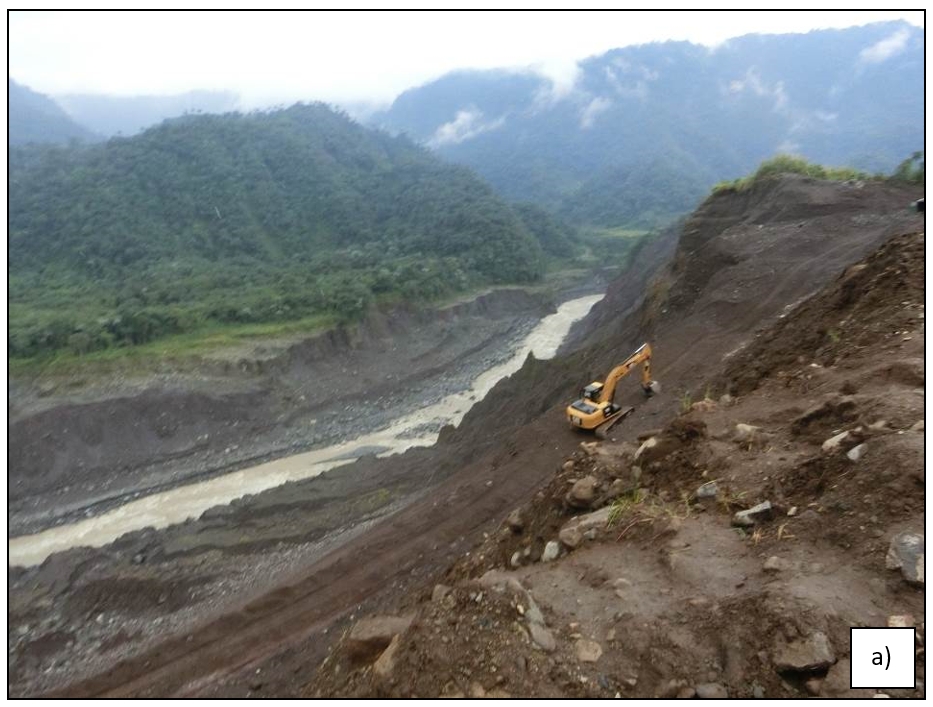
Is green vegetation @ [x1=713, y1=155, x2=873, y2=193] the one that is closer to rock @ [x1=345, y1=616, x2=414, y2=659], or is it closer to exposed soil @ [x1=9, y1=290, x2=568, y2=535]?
exposed soil @ [x1=9, y1=290, x2=568, y2=535]

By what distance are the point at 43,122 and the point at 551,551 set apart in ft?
362

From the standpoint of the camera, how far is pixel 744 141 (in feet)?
390

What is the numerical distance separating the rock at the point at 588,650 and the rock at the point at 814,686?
1.31 m

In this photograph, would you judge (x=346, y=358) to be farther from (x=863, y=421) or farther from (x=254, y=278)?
(x=863, y=421)

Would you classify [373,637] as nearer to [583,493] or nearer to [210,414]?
[583,493]

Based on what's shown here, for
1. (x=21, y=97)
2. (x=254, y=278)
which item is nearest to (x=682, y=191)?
(x=254, y=278)

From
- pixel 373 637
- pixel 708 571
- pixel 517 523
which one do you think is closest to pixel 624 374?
pixel 517 523

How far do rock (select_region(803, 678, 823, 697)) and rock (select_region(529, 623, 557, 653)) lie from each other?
1.63 meters

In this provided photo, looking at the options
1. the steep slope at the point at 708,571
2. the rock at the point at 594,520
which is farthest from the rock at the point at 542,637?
the rock at the point at 594,520

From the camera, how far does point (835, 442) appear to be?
5.44m

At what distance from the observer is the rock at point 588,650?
4.29 meters

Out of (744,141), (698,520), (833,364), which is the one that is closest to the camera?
(698,520)

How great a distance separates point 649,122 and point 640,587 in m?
135

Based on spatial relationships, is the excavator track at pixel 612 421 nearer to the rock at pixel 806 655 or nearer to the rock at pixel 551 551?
the rock at pixel 551 551
